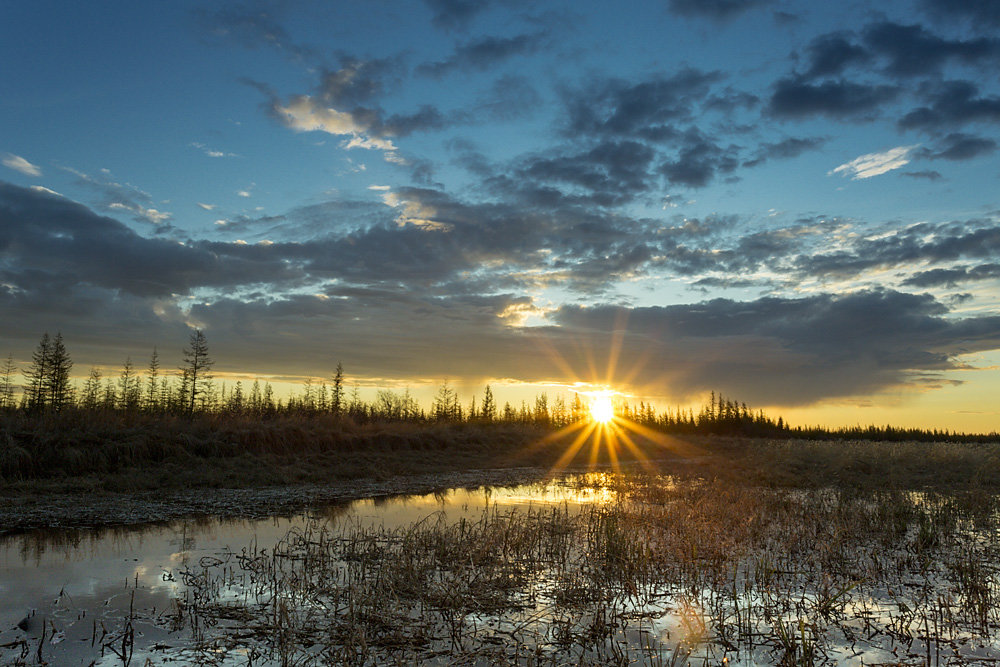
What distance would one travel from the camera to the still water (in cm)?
683

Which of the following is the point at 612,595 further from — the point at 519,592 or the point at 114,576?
the point at 114,576

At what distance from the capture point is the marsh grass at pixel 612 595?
22.8 ft

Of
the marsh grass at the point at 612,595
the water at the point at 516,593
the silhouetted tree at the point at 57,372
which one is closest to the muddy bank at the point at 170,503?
the water at the point at 516,593

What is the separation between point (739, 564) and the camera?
1075 cm

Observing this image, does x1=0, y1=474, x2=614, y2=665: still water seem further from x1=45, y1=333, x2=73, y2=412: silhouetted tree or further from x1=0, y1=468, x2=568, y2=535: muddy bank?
x1=45, y1=333, x2=73, y2=412: silhouetted tree

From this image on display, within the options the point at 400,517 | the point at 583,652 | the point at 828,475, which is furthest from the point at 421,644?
the point at 828,475

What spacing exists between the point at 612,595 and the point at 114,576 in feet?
25.6

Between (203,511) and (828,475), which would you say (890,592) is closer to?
(203,511)

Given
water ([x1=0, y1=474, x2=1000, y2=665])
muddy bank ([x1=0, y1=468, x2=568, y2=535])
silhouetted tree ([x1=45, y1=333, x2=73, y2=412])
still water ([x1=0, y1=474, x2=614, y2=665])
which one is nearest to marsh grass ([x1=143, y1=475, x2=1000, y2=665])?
water ([x1=0, y1=474, x2=1000, y2=665])

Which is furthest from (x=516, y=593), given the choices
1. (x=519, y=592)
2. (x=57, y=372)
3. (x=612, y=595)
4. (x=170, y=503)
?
(x=57, y=372)

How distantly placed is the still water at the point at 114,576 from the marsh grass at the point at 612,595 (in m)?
0.55

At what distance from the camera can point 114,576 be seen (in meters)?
9.68

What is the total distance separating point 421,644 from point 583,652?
185 centimetres

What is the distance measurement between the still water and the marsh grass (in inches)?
21.6
